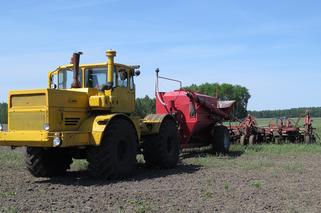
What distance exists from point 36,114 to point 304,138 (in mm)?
16394

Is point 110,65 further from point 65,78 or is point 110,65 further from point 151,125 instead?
point 151,125

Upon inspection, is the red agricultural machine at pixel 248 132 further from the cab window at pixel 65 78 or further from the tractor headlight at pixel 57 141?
the tractor headlight at pixel 57 141

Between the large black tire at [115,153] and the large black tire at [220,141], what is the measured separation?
756cm

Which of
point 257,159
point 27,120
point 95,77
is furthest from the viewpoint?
point 257,159

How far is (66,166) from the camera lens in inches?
533

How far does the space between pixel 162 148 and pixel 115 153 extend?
2.61 meters

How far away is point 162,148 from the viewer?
14492 mm

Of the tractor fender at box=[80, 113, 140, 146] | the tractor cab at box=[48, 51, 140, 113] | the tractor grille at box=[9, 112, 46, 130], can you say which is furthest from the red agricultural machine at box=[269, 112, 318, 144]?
the tractor grille at box=[9, 112, 46, 130]

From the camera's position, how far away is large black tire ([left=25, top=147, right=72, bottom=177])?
503 inches

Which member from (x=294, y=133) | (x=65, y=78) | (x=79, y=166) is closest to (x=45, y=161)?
(x=65, y=78)

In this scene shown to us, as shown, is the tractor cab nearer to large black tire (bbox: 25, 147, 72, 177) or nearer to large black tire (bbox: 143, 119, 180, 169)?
large black tire (bbox: 143, 119, 180, 169)

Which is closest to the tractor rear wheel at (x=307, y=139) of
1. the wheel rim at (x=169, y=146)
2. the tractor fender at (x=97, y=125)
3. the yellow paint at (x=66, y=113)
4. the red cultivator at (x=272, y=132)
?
the red cultivator at (x=272, y=132)

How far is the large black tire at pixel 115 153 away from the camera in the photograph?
1188 cm

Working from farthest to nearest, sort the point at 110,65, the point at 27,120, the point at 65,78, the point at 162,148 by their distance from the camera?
1. the point at 162,148
2. the point at 65,78
3. the point at 110,65
4. the point at 27,120
